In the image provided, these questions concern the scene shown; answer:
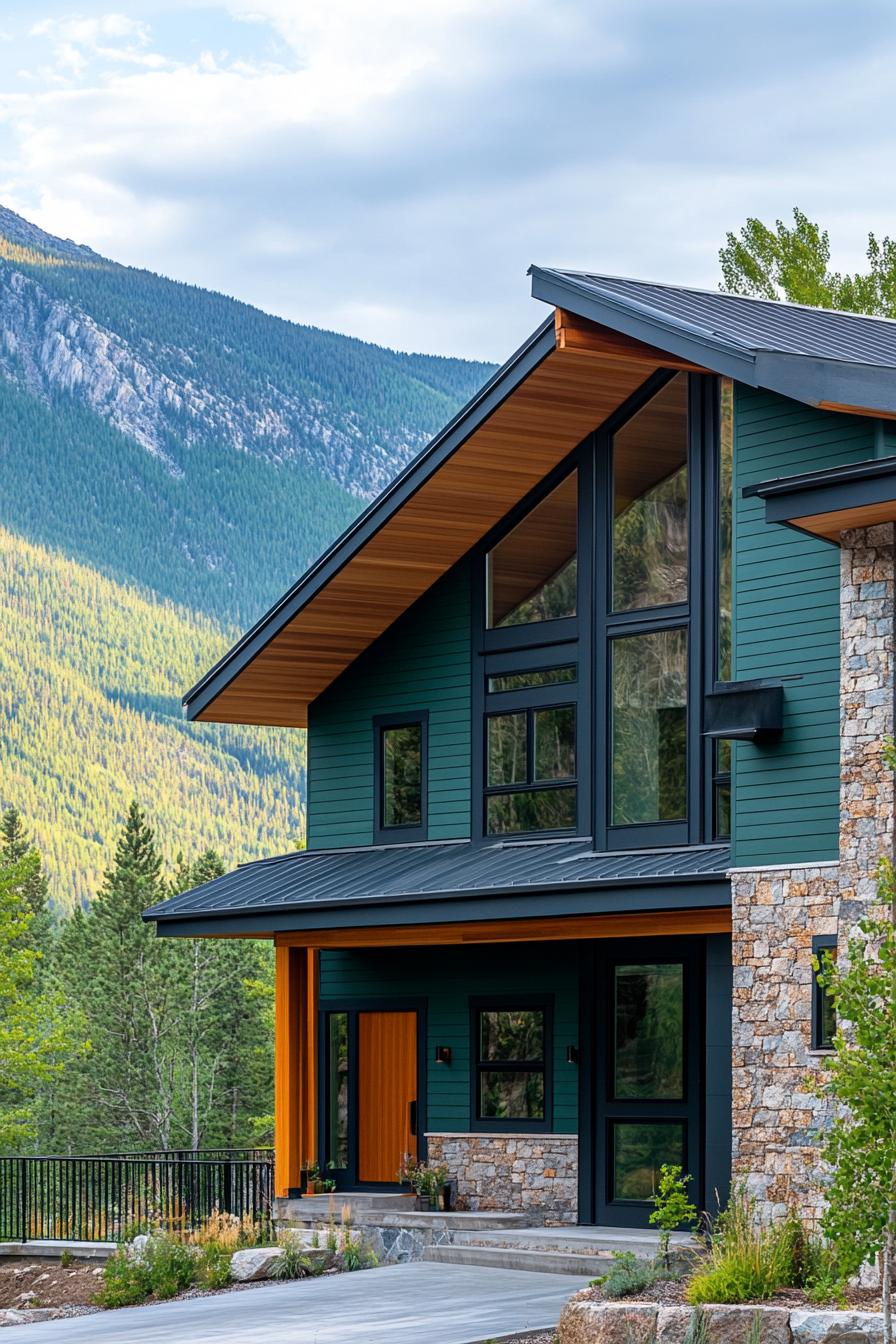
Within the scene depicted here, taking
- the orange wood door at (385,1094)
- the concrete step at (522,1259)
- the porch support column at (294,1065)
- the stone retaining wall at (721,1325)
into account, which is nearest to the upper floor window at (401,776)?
the porch support column at (294,1065)

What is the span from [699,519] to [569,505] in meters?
2.04

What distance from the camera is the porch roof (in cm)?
1745

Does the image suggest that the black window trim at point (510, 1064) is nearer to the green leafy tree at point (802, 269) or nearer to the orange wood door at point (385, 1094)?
the orange wood door at point (385, 1094)

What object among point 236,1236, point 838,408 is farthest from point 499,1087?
point 838,408

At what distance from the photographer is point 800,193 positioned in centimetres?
5312

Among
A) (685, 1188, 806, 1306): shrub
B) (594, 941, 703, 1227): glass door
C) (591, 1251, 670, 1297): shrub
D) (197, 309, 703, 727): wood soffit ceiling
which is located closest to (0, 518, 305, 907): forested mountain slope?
(197, 309, 703, 727): wood soffit ceiling

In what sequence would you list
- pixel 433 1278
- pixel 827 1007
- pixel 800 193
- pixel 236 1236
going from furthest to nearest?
pixel 800 193 < pixel 236 1236 < pixel 433 1278 < pixel 827 1007

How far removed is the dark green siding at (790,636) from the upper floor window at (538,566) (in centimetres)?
358

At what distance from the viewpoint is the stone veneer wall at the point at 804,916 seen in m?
14.8

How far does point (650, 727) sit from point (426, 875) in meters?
2.71

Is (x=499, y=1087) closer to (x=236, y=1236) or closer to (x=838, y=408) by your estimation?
(x=236, y=1236)

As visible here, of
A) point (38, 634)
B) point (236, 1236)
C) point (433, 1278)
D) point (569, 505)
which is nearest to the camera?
point (433, 1278)

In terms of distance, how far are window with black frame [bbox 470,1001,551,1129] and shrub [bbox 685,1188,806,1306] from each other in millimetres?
5951

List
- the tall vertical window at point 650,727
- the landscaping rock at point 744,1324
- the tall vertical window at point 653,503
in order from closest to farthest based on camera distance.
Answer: the landscaping rock at point 744,1324, the tall vertical window at point 650,727, the tall vertical window at point 653,503
